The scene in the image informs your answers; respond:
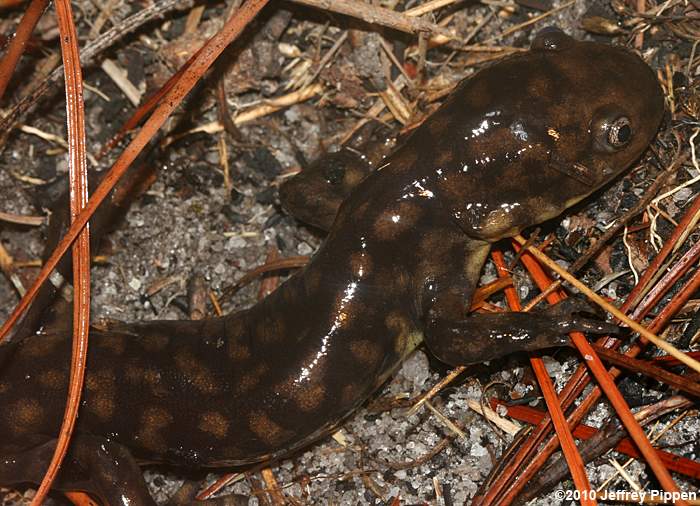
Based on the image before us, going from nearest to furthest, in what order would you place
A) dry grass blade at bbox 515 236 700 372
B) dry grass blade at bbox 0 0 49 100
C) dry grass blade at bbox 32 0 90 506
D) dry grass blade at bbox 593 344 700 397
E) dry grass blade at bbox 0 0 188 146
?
1. dry grass blade at bbox 515 236 700 372
2. dry grass blade at bbox 593 344 700 397
3. dry grass blade at bbox 32 0 90 506
4. dry grass blade at bbox 0 0 49 100
5. dry grass blade at bbox 0 0 188 146

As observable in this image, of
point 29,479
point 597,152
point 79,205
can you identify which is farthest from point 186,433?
point 597,152

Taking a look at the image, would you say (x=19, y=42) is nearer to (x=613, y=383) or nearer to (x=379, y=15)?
(x=379, y=15)

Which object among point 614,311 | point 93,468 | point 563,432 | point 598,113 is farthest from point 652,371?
point 93,468

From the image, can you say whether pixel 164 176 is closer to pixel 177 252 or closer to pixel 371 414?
pixel 177 252

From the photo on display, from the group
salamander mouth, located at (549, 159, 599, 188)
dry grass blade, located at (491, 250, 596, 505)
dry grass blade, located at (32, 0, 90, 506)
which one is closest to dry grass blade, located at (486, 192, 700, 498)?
dry grass blade, located at (491, 250, 596, 505)

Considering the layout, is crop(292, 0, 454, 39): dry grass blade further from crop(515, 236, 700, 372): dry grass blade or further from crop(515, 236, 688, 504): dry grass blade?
crop(515, 236, 688, 504): dry grass blade
